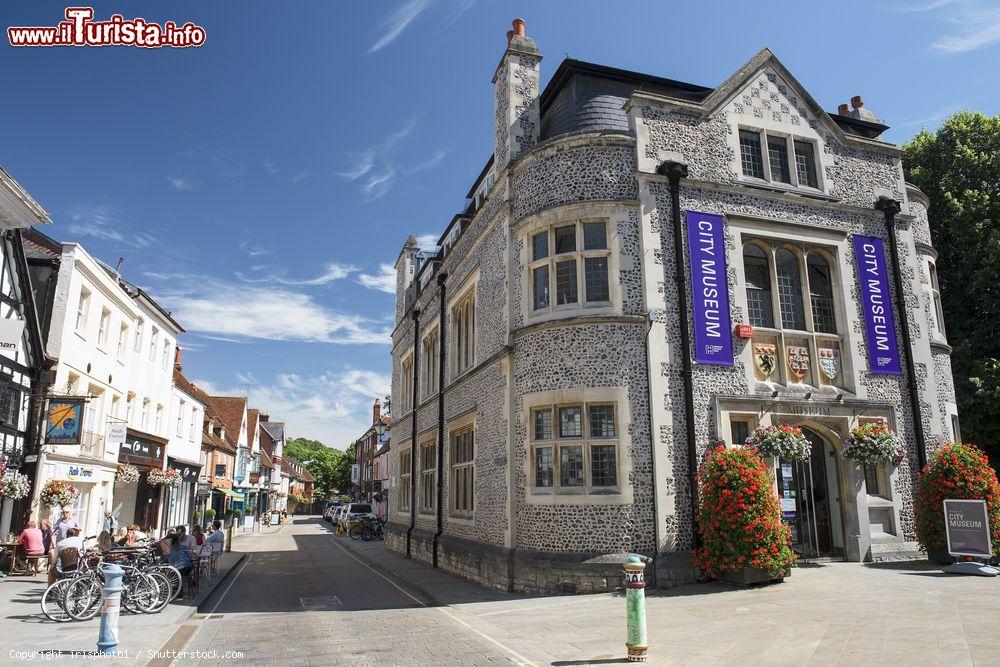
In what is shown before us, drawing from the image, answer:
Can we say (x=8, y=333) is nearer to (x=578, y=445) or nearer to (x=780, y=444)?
(x=578, y=445)

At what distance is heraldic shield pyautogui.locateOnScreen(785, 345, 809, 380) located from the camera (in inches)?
603

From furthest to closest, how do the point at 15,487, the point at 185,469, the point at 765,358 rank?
the point at 185,469, the point at 15,487, the point at 765,358

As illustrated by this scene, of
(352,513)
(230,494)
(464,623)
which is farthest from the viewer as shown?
(230,494)

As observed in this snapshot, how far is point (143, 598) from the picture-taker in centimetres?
1189

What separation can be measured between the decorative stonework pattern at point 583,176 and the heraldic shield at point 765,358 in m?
4.64

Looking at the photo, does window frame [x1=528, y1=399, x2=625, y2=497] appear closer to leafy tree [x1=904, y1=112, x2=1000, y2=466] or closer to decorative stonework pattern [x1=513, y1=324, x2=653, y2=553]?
decorative stonework pattern [x1=513, y1=324, x2=653, y2=553]

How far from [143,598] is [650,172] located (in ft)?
45.3

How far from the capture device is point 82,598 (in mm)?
11094

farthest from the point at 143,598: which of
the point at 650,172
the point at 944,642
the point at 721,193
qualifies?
the point at 721,193

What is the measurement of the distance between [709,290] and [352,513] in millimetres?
35633

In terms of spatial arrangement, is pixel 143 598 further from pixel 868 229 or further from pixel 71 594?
pixel 868 229

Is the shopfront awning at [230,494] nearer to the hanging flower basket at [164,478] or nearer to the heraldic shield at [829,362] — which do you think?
the hanging flower basket at [164,478]

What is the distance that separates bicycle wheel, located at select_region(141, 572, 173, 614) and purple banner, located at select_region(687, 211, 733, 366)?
38.9ft

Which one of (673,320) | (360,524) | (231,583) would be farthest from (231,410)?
(673,320)
